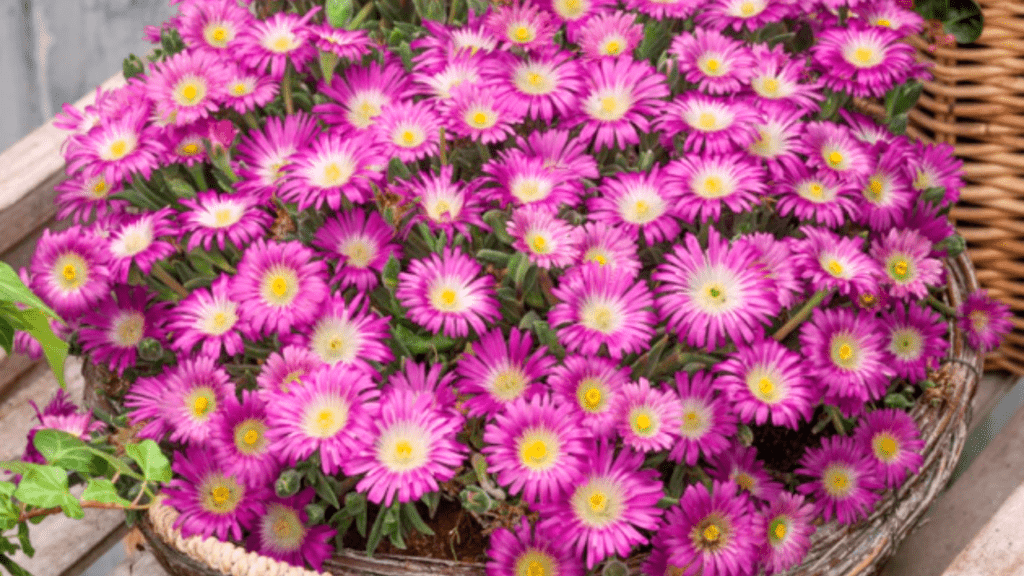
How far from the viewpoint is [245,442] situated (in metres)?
0.74

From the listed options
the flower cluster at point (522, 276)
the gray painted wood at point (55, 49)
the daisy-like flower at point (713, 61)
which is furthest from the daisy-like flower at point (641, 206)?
the gray painted wood at point (55, 49)

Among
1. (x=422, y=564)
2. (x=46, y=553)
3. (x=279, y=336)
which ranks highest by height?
(x=279, y=336)

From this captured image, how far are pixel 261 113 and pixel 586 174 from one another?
30 centimetres

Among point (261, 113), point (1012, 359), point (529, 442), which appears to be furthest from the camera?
point (1012, 359)

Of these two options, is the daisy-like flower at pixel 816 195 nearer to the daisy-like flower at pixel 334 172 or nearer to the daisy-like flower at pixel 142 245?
the daisy-like flower at pixel 334 172

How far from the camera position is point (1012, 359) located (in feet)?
4.02

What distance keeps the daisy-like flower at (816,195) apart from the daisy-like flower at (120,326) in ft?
1.57

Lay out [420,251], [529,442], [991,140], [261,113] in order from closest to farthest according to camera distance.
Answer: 1. [529,442]
2. [420,251]
3. [261,113]
4. [991,140]

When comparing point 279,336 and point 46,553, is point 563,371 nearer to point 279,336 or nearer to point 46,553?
point 279,336

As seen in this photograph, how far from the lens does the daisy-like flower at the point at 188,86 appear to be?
860 mm

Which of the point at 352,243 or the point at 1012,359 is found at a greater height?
the point at 352,243

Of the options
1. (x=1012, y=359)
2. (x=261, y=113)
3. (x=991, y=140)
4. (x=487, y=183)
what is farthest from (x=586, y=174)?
(x=1012, y=359)

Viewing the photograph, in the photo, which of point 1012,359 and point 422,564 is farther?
point 1012,359

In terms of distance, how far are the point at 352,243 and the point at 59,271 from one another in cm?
23
